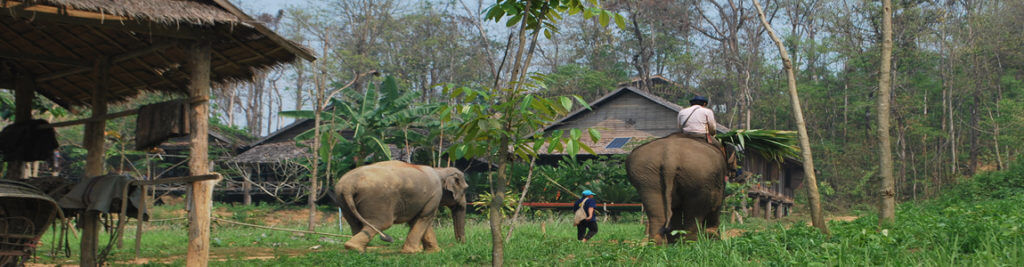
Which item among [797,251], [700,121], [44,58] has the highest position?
[44,58]

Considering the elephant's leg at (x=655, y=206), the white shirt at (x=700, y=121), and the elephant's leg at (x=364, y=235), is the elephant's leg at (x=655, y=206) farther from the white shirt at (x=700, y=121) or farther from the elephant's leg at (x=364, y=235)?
the elephant's leg at (x=364, y=235)

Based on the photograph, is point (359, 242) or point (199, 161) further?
point (359, 242)

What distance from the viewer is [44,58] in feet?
30.0

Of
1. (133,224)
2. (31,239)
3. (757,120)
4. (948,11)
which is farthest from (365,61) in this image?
(31,239)

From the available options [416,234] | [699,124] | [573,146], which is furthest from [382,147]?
[573,146]

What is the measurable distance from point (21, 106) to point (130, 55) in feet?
7.05

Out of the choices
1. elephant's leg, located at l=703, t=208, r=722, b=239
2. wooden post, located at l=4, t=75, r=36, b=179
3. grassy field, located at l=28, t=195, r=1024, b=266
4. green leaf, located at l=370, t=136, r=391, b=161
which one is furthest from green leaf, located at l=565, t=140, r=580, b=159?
green leaf, located at l=370, t=136, r=391, b=161

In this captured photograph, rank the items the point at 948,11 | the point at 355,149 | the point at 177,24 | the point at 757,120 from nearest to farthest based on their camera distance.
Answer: the point at 177,24, the point at 355,149, the point at 948,11, the point at 757,120

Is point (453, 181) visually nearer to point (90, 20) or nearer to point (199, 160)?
point (199, 160)

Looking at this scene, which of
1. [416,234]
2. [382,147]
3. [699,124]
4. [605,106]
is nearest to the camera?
[699,124]

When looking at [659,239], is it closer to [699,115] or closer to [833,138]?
[699,115]

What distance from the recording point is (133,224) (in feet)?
70.1

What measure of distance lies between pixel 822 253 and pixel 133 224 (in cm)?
2009

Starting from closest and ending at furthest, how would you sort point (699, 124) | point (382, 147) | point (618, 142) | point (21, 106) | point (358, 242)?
point (699, 124) < point (21, 106) < point (358, 242) < point (382, 147) < point (618, 142)
